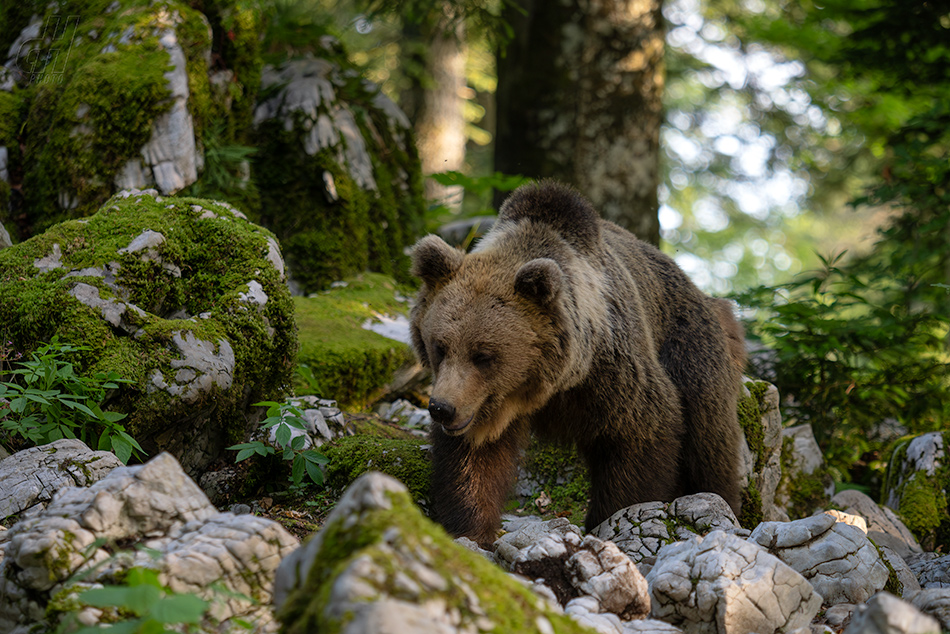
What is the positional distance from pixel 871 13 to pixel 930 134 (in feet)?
5.72

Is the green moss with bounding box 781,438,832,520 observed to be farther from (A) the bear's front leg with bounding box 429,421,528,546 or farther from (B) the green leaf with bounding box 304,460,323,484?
(B) the green leaf with bounding box 304,460,323,484

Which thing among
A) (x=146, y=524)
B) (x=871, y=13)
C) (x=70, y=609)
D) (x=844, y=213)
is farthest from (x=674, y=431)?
(x=844, y=213)

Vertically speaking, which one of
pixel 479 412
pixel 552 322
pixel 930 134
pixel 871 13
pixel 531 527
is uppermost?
pixel 871 13

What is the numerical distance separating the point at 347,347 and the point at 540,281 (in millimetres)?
2650

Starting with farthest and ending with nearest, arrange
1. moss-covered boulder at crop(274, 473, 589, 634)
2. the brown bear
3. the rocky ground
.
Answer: the brown bear < the rocky ground < moss-covered boulder at crop(274, 473, 589, 634)

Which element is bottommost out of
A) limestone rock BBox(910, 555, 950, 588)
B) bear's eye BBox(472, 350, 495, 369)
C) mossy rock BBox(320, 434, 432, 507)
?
mossy rock BBox(320, 434, 432, 507)

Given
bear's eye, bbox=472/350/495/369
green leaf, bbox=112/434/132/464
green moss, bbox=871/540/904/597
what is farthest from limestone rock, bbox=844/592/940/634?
green leaf, bbox=112/434/132/464

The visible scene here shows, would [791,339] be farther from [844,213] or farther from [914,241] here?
[844,213]

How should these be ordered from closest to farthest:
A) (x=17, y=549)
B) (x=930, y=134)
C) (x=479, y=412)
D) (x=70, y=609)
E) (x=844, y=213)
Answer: (x=70, y=609)
(x=17, y=549)
(x=479, y=412)
(x=930, y=134)
(x=844, y=213)

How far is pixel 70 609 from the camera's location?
2.20 m

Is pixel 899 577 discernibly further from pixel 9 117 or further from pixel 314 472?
pixel 9 117

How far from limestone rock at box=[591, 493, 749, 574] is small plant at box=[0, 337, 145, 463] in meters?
2.68

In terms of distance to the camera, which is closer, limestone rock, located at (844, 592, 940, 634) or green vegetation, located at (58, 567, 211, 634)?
green vegetation, located at (58, 567, 211, 634)

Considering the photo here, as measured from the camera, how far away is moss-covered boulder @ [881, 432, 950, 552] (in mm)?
5672
